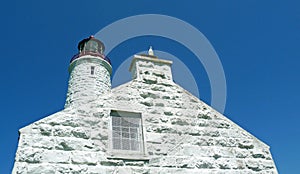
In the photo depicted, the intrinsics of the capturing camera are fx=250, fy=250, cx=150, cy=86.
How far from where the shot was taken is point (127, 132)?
6477 millimetres

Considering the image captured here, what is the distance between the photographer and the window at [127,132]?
614 centimetres

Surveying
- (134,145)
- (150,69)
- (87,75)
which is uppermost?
(87,75)

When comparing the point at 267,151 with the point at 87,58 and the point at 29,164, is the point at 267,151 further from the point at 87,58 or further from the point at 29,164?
the point at 87,58

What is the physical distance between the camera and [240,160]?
6.56 meters

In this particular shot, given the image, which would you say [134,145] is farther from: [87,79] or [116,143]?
[87,79]

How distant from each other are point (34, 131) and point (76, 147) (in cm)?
98

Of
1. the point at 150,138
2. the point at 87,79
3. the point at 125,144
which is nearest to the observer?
the point at 125,144

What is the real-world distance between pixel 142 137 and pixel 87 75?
14622 millimetres

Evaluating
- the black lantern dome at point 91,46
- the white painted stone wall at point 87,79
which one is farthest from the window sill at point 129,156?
the black lantern dome at point 91,46

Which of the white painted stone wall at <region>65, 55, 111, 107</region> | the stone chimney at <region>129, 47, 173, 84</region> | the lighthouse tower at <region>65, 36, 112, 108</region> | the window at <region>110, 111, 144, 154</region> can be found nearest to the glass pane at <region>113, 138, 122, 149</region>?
the window at <region>110, 111, 144, 154</region>

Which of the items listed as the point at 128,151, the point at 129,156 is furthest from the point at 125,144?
the point at 129,156

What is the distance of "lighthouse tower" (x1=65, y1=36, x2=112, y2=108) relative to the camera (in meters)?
18.5

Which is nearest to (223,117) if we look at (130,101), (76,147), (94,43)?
(130,101)

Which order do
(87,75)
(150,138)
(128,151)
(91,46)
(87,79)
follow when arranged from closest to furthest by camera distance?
(128,151), (150,138), (87,79), (87,75), (91,46)
